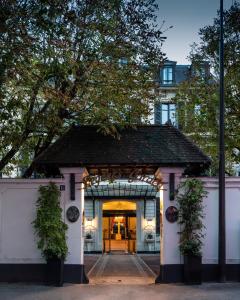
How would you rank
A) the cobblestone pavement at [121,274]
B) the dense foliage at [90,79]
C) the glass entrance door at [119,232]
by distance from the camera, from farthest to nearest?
the glass entrance door at [119,232] < the cobblestone pavement at [121,274] < the dense foliage at [90,79]

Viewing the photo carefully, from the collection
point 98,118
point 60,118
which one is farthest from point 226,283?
point 60,118

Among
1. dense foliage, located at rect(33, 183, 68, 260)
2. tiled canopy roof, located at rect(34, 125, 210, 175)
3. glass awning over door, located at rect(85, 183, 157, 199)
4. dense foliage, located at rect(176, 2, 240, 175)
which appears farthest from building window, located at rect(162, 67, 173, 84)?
dense foliage, located at rect(33, 183, 68, 260)

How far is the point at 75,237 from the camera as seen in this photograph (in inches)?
619

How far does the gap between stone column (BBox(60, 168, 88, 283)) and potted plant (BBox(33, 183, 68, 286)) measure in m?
0.45

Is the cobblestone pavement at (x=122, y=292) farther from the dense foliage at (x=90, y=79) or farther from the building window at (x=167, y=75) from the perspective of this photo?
the building window at (x=167, y=75)

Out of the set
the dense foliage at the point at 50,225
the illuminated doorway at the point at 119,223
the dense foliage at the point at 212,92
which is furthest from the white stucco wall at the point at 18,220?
the illuminated doorway at the point at 119,223

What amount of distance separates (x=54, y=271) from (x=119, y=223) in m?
20.4

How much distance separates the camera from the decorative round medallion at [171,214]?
1570 cm

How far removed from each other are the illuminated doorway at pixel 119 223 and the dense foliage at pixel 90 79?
1529 cm

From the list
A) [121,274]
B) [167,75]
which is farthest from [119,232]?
[121,274]

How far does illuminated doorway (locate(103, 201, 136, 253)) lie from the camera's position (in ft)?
113

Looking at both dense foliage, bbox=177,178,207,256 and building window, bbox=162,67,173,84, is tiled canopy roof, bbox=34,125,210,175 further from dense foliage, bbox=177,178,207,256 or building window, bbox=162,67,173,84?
building window, bbox=162,67,173,84

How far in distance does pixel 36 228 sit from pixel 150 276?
5.21 meters

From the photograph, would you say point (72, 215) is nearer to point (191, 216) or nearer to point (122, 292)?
point (122, 292)
